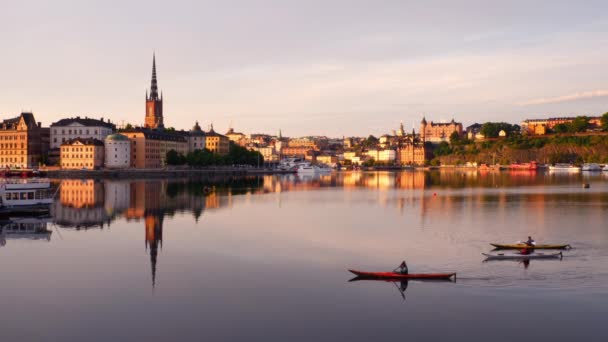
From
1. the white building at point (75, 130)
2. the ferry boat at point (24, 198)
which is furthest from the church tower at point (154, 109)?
the ferry boat at point (24, 198)

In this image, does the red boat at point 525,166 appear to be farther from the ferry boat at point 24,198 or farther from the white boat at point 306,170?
the ferry boat at point 24,198

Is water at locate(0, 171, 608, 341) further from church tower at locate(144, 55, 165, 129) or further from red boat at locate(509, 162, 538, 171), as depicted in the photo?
red boat at locate(509, 162, 538, 171)

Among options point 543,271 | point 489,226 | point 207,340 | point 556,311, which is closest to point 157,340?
point 207,340

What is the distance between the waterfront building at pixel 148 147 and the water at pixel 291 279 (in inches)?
3225

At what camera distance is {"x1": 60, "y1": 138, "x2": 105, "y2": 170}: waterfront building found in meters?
114

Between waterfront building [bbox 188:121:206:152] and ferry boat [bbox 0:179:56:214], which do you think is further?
waterfront building [bbox 188:121:206:152]

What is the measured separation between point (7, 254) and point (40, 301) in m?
9.55

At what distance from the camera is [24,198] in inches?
1757

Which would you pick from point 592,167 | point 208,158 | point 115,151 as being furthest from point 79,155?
point 592,167

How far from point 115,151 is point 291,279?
10074cm

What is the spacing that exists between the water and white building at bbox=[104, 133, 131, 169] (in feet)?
248

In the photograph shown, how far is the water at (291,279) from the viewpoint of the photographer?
17641 millimetres

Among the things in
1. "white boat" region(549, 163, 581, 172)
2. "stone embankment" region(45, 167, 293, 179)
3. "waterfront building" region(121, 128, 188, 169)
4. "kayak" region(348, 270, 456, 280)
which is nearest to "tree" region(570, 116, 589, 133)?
"white boat" region(549, 163, 581, 172)

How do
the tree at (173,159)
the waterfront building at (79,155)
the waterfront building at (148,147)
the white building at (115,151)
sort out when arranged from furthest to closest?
1. the tree at (173,159)
2. the waterfront building at (148,147)
3. the white building at (115,151)
4. the waterfront building at (79,155)
